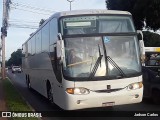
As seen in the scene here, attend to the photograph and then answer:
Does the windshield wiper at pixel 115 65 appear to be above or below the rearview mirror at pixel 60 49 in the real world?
below

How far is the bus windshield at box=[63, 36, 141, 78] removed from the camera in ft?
33.7

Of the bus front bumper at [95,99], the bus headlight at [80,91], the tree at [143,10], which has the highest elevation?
the tree at [143,10]

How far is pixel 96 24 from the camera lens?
35.8ft

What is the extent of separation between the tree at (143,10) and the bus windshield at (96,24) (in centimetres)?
1487

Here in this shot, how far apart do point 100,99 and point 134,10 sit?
59.6ft

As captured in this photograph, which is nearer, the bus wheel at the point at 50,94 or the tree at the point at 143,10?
the bus wheel at the point at 50,94

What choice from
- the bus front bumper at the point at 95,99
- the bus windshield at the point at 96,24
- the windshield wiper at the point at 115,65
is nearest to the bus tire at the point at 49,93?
the bus front bumper at the point at 95,99

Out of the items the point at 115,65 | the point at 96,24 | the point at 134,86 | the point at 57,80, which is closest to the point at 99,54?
the point at 115,65

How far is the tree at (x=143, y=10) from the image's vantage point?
84.7 ft

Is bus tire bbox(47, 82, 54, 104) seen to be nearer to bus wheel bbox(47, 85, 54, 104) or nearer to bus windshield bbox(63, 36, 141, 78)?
bus wheel bbox(47, 85, 54, 104)

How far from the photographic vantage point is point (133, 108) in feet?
41.8

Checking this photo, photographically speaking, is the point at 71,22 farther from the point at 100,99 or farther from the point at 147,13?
the point at 147,13

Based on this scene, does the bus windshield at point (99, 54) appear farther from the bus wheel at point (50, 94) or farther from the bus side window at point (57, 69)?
the bus wheel at point (50, 94)

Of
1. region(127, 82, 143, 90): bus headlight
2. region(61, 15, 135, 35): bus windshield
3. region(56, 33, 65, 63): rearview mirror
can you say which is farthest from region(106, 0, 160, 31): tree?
region(56, 33, 65, 63): rearview mirror
